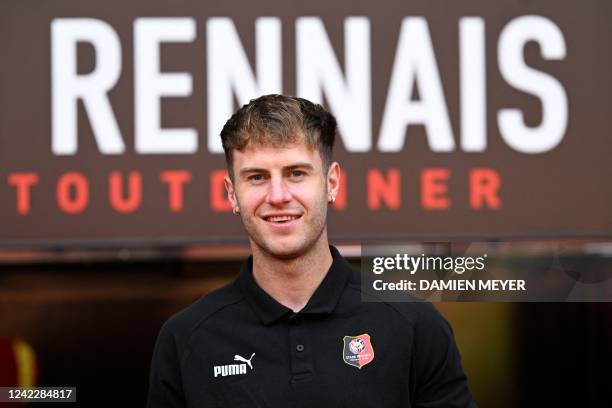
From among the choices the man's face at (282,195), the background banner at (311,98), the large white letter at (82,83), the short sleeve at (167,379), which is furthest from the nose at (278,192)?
the large white letter at (82,83)

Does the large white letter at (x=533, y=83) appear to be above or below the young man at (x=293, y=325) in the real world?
above

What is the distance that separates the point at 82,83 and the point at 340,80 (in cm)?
75

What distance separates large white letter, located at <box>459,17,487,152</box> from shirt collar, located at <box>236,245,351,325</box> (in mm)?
905

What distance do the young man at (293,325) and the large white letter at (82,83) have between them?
903 mm

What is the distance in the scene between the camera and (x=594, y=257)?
2.54m

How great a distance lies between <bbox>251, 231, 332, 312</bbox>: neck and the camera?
1.71 m

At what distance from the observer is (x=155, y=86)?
2.51m

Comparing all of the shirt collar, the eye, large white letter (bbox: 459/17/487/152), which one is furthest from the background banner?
the eye

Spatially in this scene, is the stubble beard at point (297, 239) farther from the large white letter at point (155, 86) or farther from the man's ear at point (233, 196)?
the large white letter at point (155, 86)

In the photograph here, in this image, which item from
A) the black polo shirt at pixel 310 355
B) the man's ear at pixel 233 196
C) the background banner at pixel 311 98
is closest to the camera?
the black polo shirt at pixel 310 355

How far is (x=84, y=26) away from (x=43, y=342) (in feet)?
3.14

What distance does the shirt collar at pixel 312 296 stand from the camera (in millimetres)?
1674

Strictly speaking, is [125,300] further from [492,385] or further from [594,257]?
[594,257]

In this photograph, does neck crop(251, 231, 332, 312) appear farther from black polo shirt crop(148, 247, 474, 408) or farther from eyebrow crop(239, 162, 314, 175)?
eyebrow crop(239, 162, 314, 175)
